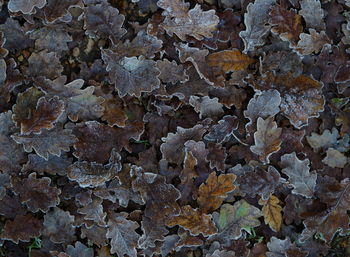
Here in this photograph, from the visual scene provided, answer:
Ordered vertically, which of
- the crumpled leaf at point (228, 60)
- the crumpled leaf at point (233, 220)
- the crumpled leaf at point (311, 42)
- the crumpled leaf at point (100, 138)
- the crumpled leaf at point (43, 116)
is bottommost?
the crumpled leaf at point (233, 220)

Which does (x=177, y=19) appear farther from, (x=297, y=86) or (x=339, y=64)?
(x=339, y=64)

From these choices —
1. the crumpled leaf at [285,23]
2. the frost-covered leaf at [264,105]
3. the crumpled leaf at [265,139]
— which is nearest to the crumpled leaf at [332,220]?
the crumpled leaf at [265,139]

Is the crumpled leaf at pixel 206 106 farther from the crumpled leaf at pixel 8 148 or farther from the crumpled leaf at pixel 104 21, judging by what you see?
the crumpled leaf at pixel 8 148

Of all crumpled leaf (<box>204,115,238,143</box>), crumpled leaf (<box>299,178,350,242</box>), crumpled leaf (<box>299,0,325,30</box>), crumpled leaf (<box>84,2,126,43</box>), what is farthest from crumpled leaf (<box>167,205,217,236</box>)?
crumpled leaf (<box>299,0,325,30</box>)

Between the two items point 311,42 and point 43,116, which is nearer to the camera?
point 43,116

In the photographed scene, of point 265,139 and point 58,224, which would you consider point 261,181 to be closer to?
point 265,139

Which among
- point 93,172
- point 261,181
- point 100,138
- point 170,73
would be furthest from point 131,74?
point 261,181

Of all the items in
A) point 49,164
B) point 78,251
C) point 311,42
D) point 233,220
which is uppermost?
point 311,42
